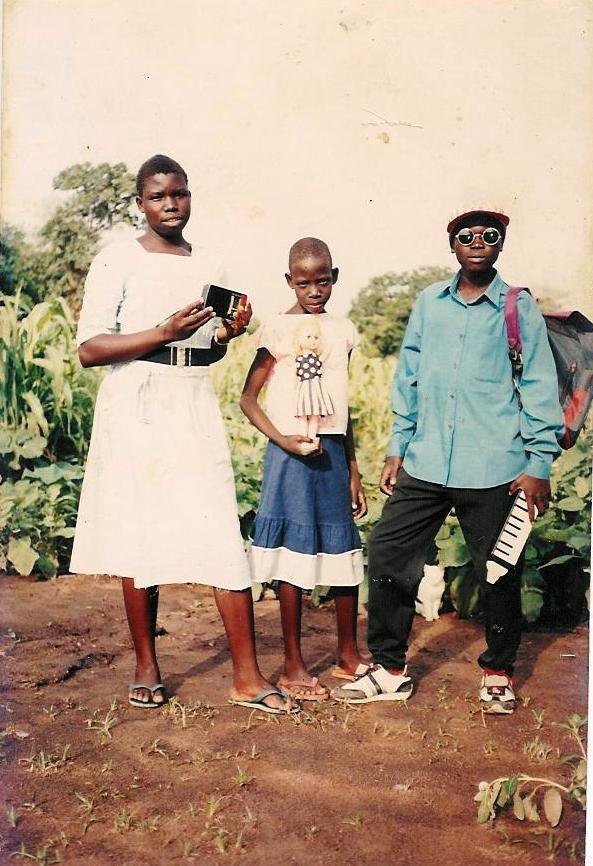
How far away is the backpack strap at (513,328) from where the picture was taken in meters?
3.21

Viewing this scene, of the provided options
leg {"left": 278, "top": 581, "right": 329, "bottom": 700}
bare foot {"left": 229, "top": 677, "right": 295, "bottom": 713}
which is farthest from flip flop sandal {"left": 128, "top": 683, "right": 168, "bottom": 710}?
leg {"left": 278, "top": 581, "right": 329, "bottom": 700}

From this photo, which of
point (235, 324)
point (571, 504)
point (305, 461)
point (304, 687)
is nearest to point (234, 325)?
point (235, 324)

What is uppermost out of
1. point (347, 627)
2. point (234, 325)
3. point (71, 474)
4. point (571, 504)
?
point (234, 325)

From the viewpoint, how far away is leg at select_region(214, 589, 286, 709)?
3.24 m

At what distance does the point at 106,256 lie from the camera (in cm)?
318

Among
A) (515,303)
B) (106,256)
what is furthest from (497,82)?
(106,256)

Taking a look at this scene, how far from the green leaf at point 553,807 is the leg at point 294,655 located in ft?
3.40

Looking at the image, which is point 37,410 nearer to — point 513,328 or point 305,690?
point 305,690

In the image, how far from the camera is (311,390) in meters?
3.40

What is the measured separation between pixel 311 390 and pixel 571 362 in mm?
980

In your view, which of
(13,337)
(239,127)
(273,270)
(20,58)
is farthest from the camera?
(13,337)

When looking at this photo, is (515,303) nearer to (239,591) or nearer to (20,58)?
(239,591)

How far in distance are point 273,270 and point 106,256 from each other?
45.0 inches

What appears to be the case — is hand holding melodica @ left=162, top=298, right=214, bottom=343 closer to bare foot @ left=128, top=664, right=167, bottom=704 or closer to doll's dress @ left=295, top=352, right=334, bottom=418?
doll's dress @ left=295, top=352, right=334, bottom=418
